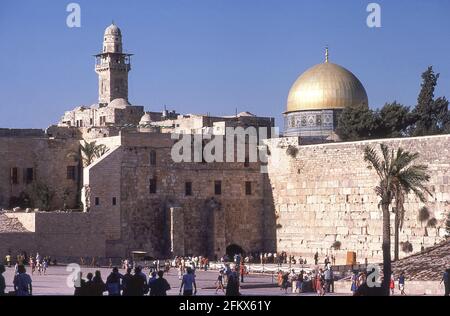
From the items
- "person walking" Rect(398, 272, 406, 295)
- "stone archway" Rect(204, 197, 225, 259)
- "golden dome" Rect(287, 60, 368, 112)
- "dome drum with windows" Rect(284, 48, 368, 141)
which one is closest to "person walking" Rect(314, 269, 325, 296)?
"person walking" Rect(398, 272, 406, 295)

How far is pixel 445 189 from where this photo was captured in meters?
33.3

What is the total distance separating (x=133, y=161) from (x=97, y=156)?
251cm

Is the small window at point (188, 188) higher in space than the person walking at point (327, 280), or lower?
higher

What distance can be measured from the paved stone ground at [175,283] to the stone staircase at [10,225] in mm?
2576

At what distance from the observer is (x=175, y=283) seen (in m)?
28.0

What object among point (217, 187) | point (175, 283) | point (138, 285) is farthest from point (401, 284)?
point (217, 187)

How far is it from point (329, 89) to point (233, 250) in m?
10.2

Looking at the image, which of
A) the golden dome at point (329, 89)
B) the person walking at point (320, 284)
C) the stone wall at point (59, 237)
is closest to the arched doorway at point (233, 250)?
the stone wall at point (59, 237)

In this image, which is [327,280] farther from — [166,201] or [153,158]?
[153,158]

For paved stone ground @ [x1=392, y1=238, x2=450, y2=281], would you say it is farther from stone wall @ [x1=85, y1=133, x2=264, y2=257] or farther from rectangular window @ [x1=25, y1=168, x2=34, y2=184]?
rectangular window @ [x1=25, y1=168, x2=34, y2=184]

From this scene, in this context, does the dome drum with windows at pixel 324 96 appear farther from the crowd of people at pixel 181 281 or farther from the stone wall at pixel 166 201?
the crowd of people at pixel 181 281

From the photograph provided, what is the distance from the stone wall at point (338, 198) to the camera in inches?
1331

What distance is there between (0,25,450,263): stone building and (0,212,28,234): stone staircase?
42mm
